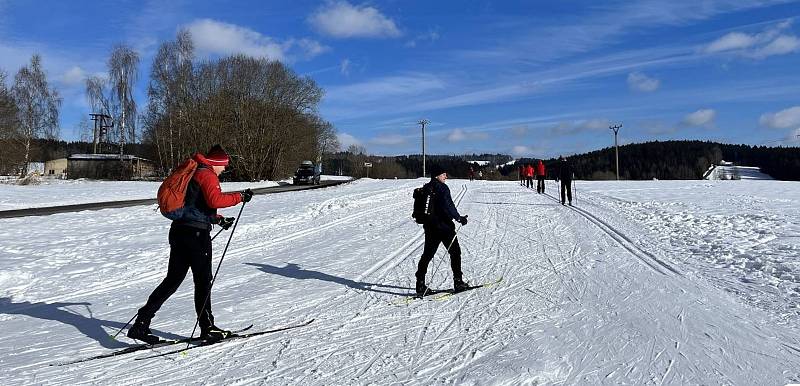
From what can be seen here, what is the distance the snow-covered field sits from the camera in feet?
14.0

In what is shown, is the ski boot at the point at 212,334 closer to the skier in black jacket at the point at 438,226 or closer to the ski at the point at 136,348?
the ski at the point at 136,348

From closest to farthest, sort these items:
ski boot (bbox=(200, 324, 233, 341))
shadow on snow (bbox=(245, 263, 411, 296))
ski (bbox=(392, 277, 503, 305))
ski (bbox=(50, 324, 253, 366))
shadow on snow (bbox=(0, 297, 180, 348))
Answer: ski (bbox=(50, 324, 253, 366))
ski boot (bbox=(200, 324, 233, 341))
shadow on snow (bbox=(0, 297, 180, 348))
ski (bbox=(392, 277, 503, 305))
shadow on snow (bbox=(245, 263, 411, 296))

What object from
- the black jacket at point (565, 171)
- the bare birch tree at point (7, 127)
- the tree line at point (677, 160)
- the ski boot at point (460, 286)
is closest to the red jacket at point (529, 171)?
the black jacket at point (565, 171)

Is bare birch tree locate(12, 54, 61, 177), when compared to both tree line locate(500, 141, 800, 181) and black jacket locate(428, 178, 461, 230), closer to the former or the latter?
black jacket locate(428, 178, 461, 230)

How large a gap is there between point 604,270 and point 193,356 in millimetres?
6404

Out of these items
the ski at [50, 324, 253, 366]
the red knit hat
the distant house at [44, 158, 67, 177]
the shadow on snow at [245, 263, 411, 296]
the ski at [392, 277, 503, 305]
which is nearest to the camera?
the ski at [50, 324, 253, 366]

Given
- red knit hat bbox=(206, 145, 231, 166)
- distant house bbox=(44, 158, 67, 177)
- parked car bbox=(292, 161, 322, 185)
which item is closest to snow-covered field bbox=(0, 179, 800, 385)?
red knit hat bbox=(206, 145, 231, 166)

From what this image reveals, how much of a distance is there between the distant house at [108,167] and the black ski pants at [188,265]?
57.7 metres

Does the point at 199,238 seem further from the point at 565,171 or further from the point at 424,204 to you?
the point at 565,171

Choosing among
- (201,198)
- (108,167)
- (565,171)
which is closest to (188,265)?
(201,198)

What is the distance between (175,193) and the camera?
460 centimetres

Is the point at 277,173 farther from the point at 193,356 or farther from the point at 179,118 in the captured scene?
the point at 193,356

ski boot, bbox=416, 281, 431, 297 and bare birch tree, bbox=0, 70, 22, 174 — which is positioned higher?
bare birch tree, bbox=0, 70, 22, 174

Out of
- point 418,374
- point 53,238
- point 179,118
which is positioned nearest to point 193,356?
point 418,374
